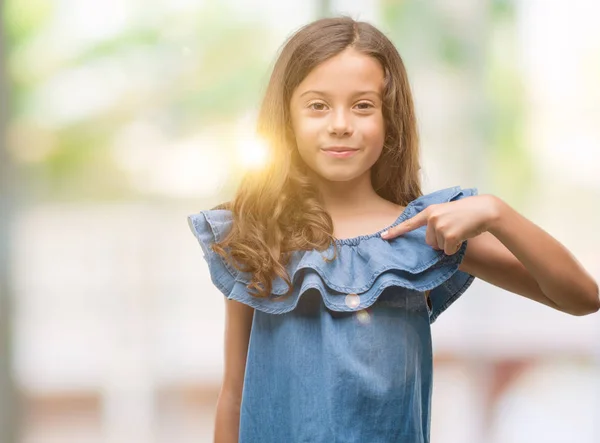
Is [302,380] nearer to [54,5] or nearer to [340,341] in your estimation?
[340,341]

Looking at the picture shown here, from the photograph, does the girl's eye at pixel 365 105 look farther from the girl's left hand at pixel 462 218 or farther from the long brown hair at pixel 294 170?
the girl's left hand at pixel 462 218

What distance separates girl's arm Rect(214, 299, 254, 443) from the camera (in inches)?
39.3

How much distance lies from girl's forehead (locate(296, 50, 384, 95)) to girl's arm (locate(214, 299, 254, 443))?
263 millimetres

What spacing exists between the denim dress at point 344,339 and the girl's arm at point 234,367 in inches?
1.7

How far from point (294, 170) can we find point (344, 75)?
0.13 metres

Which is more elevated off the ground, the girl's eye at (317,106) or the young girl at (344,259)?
the girl's eye at (317,106)

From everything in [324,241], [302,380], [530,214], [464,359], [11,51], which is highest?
[11,51]

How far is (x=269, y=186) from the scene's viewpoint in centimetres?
98

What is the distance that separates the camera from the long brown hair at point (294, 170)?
0.94 metres

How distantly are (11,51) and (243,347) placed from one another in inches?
46.5

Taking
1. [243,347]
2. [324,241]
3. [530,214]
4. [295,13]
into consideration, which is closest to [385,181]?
[324,241]

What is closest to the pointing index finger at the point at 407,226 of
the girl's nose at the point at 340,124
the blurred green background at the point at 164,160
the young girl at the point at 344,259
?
the young girl at the point at 344,259

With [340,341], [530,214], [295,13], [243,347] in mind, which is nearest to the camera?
[340,341]

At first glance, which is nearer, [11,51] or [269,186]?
[269,186]
